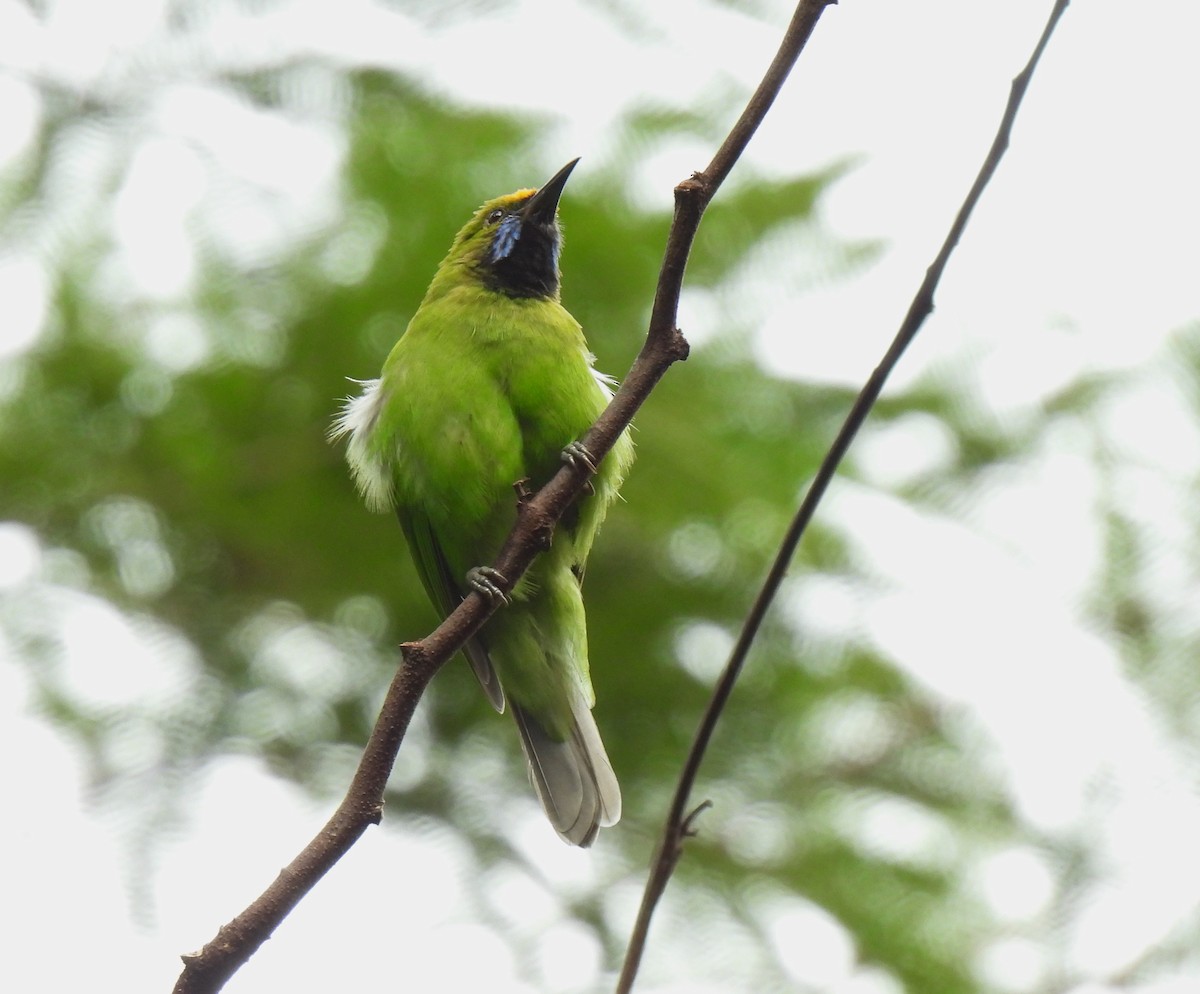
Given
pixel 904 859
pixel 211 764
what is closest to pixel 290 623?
pixel 211 764

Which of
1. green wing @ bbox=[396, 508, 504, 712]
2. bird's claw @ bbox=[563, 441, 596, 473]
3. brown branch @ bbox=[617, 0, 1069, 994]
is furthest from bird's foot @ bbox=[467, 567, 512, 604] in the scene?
green wing @ bbox=[396, 508, 504, 712]

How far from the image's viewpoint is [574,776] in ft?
13.9

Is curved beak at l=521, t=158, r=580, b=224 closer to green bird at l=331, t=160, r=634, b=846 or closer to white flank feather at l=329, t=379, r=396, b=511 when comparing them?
green bird at l=331, t=160, r=634, b=846

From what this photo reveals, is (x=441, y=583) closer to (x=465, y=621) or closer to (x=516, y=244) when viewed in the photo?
(x=516, y=244)

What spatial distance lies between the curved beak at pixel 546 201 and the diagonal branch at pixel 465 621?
2031 millimetres

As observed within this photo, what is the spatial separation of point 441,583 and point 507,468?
605mm

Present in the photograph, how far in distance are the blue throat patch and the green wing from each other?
100 centimetres

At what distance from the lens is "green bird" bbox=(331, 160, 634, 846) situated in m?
3.98

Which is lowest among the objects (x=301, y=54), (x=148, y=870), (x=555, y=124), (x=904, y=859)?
(x=148, y=870)

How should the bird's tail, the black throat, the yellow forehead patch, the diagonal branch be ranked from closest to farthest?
the diagonal branch < the bird's tail < the black throat < the yellow forehead patch

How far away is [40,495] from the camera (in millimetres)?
4797

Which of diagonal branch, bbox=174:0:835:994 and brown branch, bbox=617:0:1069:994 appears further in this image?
brown branch, bbox=617:0:1069:994

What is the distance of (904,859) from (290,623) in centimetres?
232

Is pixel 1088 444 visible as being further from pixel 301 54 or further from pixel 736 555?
pixel 301 54
